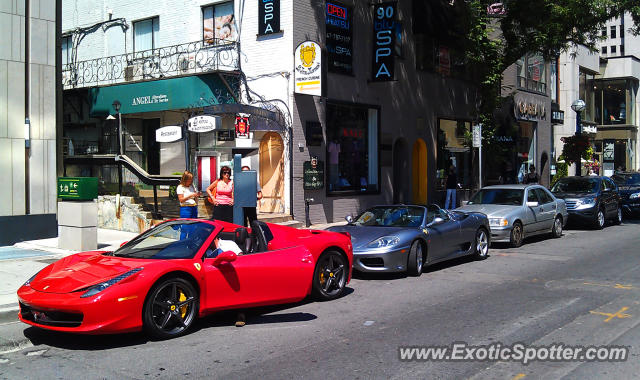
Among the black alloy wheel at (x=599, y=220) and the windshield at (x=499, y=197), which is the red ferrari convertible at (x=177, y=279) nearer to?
the windshield at (x=499, y=197)

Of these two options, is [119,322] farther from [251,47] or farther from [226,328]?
[251,47]

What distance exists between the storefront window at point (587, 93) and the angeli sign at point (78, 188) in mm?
35569

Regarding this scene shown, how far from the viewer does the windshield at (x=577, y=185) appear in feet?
64.2

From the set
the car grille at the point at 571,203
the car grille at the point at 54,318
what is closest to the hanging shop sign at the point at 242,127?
the car grille at the point at 54,318

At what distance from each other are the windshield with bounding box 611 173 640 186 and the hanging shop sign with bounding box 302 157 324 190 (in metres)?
12.4

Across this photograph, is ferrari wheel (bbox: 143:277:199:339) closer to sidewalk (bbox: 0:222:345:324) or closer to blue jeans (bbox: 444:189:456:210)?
sidewalk (bbox: 0:222:345:324)

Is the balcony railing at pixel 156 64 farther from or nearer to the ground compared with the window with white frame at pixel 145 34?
nearer to the ground

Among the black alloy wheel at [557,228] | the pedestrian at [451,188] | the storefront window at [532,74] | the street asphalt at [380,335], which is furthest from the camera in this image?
the storefront window at [532,74]

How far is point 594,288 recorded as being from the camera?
30.9ft

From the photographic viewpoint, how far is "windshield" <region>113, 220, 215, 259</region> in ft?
23.4

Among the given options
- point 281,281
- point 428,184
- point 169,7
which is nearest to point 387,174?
point 428,184

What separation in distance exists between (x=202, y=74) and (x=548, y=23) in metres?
11.6

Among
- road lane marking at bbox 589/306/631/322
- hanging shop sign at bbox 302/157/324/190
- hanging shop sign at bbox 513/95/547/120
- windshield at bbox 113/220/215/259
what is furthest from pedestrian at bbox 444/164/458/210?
windshield at bbox 113/220/215/259

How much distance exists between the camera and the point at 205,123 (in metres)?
15.5
